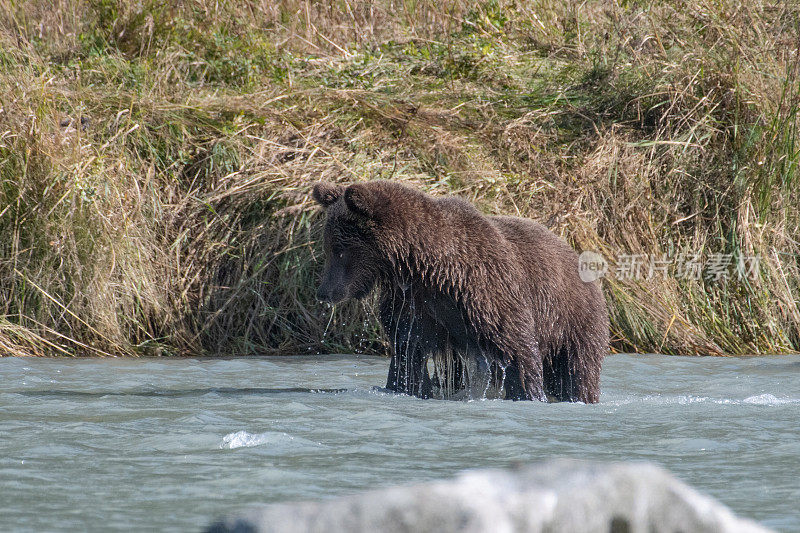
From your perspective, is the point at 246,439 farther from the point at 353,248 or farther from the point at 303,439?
the point at 353,248

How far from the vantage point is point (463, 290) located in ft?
20.1

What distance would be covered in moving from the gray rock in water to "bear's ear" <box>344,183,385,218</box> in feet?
13.3

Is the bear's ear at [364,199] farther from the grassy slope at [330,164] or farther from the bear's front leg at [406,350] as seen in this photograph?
the grassy slope at [330,164]

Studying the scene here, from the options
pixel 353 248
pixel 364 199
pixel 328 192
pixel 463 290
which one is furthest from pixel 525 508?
pixel 328 192

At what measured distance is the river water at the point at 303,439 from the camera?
3525 millimetres

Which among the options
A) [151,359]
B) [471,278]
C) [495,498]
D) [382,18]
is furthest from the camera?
[382,18]

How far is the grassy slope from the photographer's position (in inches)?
331

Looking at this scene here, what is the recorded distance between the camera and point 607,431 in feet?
16.1

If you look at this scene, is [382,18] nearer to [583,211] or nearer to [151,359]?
[583,211]

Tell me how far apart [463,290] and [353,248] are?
0.75 metres

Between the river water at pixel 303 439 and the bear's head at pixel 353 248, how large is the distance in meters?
0.65

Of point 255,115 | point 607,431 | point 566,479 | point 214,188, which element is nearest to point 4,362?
point 214,188

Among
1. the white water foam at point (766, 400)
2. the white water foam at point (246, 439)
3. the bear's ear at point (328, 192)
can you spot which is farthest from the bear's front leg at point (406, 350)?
the white water foam at point (766, 400)

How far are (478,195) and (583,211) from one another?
0.93 metres
